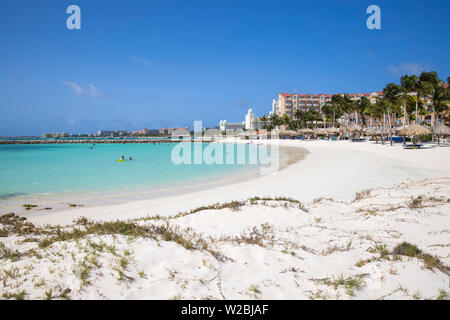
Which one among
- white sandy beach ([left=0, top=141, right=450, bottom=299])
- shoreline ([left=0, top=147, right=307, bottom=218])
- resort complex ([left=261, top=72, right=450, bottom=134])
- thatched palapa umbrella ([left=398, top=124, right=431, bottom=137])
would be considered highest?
resort complex ([left=261, top=72, right=450, bottom=134])

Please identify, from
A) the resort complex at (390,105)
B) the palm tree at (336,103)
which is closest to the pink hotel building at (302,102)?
the resort complex at (390,105)

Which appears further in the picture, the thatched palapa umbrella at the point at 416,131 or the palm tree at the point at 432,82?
the palm tree at the point at 432,82

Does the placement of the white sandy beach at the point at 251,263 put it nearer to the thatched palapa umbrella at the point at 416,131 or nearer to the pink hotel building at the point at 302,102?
the thatched palapa umbrella at the point at 416,131

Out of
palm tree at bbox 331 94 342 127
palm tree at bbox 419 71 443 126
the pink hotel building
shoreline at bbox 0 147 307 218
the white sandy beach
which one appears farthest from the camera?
the pink hotel building

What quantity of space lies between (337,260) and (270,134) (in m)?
110

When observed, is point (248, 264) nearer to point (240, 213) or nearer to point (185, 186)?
point (240, 213)

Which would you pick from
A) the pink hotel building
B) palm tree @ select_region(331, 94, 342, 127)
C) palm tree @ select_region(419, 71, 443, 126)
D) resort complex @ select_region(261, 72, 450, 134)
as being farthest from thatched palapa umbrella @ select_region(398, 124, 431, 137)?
the pink hotel building

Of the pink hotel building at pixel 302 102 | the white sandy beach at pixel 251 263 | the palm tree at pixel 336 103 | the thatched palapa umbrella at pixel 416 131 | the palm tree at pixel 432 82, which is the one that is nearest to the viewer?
the white sandy beach at pixel 251 263

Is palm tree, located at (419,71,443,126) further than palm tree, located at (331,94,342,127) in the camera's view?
No

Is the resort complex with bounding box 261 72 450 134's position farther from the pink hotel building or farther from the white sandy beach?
the white sandy beach

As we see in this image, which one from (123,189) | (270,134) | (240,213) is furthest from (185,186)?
(270,134)

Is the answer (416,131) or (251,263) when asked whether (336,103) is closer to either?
(416,131)

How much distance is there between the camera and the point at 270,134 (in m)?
111

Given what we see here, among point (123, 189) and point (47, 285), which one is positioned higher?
point (47, 285)
